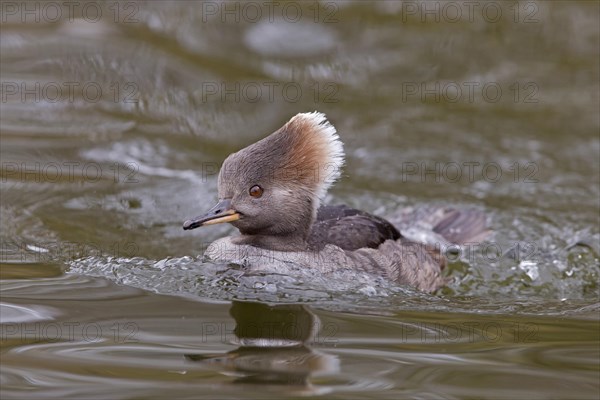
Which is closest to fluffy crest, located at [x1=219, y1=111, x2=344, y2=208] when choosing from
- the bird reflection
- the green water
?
the green water

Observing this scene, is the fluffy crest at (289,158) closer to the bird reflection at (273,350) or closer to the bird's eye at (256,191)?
the bird's eye at (256,191)

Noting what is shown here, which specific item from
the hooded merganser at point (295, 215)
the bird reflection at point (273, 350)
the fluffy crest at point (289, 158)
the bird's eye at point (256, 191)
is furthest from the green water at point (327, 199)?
the fluffy crest at point (289, 158)

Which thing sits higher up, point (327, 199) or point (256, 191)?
point (327, 199)

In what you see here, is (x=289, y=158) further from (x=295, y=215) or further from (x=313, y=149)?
(x=295, y=215)

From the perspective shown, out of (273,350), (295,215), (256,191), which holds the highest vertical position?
(256,191)

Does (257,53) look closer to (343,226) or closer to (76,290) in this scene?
(343,226)

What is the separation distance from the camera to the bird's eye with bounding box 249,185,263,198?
18.6 feet

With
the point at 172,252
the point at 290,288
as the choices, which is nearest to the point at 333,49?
the point at 172,252

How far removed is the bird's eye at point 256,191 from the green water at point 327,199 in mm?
449

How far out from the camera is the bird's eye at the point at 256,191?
18.6 feet

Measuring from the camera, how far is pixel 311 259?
5840 mm

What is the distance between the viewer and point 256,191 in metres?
5.69

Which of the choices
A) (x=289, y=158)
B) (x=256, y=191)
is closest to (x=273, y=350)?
(x=256, y=191)

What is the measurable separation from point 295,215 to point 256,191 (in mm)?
308
